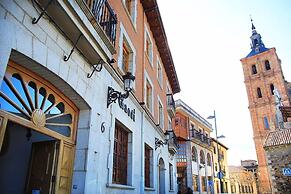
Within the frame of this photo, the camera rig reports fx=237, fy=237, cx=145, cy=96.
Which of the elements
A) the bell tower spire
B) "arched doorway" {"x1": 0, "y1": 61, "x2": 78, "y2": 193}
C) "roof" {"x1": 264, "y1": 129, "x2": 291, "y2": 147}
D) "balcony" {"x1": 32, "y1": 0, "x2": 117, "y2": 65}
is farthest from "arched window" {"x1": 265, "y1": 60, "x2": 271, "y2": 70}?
"arched doorway" {"x1": 0, "y1": 61, "x2": 78, "y2": 193}

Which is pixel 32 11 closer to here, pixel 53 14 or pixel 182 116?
pixel 53 14

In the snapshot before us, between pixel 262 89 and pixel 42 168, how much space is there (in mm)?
54482

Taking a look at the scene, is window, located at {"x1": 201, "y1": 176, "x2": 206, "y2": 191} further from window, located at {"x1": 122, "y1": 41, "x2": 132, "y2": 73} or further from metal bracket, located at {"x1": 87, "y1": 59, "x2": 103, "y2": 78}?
metal bracket, located at {"x1": 87, "y1": 59, "x2": 103, "y2": 78}

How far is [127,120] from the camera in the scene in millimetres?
7867

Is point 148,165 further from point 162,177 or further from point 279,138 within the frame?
point 279,138

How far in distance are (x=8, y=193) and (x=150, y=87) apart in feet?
27.2

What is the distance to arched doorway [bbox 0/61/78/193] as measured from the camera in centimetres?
362

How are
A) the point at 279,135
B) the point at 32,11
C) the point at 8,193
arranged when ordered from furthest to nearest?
the point at 279,135, the point at 8,193, the point at 32,11

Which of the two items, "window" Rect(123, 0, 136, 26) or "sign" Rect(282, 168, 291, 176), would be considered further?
"sign" Rect(282, 168, 291, 176)

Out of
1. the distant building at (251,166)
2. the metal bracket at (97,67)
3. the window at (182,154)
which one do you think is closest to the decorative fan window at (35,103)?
the metal bracket at (97,67)

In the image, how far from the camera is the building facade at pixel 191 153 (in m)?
26.3

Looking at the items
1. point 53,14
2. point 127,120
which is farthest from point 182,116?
point 53,14

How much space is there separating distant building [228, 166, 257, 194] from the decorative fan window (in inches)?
1830

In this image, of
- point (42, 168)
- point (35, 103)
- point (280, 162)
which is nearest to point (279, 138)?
point (280, 162)
